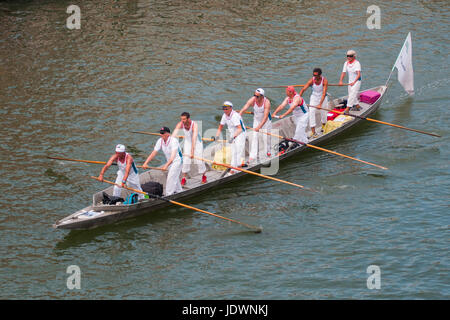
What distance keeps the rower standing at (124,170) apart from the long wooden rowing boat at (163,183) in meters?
0.49

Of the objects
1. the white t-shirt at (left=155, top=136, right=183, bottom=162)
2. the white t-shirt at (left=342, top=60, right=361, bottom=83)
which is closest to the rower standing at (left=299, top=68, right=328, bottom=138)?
the white t-shirt at (left=342, top=60, right=361, bottom=83)

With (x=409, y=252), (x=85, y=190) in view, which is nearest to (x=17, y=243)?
(x=85, y=190)

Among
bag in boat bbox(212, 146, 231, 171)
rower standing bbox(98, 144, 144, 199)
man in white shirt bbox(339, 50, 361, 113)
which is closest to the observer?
rower standing bbox(98, 144, 144, 199)

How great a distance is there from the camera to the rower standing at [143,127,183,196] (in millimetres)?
19797

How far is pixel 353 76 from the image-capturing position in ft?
85.7

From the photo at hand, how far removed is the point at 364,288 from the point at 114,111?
16.0m

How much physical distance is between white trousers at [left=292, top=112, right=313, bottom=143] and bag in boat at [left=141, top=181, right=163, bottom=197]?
6215mm

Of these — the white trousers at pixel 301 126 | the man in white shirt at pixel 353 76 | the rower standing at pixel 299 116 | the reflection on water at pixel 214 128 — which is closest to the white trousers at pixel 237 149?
the reflection on water at pixel 214 128

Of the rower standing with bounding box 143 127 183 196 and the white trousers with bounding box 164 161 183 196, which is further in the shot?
the white trousers with bounding box 164 161 183 196

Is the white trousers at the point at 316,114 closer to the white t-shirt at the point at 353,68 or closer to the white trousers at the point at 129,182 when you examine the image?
the white t-shirt at the point at 353,68

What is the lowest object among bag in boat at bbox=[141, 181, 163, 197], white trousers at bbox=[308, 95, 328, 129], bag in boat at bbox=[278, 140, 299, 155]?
bag in boat at bbox=[141, 181, 163, 197]

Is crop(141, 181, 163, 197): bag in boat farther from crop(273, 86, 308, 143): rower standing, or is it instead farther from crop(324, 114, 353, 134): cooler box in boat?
crop(324, 114, 353, 134): cooler box in boat

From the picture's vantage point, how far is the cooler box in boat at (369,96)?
27172 mm

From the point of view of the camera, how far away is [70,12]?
42.0 metres
